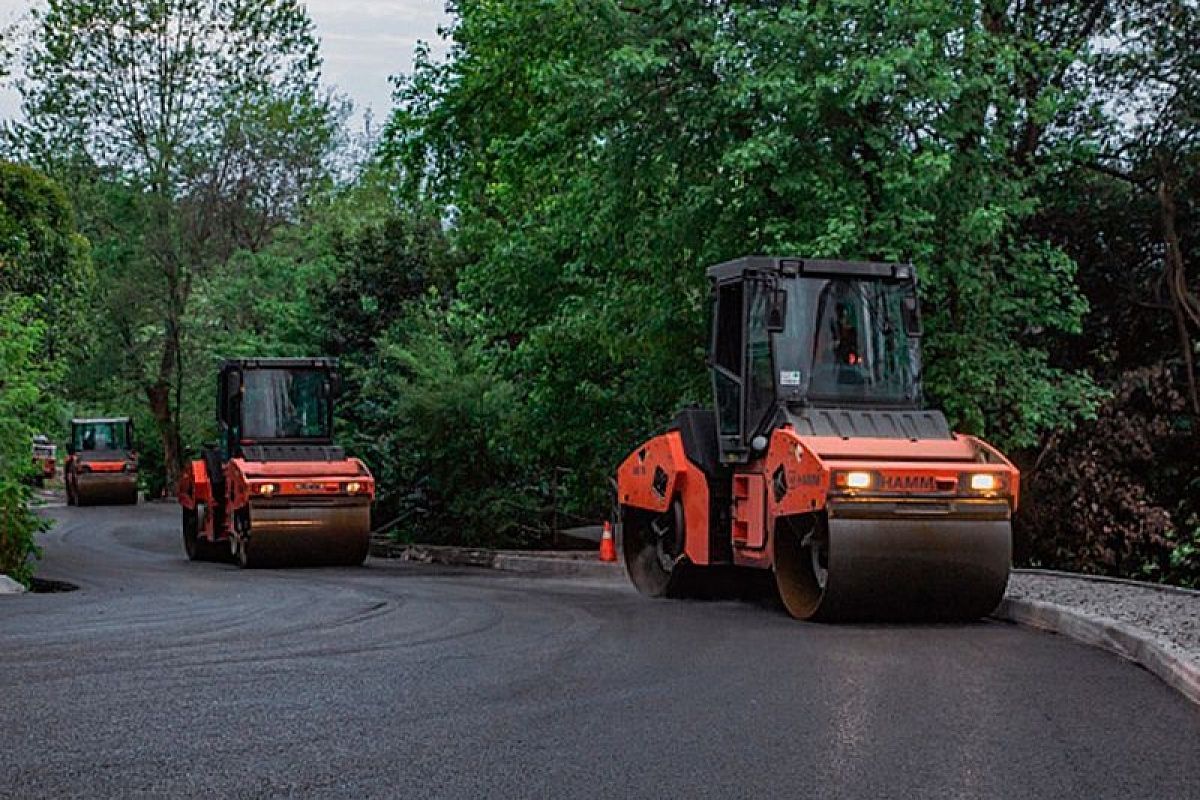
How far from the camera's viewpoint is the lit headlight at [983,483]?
12977mm

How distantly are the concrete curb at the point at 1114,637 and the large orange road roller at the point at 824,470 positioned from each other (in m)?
0.45

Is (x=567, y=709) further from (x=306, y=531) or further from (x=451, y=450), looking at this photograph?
(x=451, y=450)

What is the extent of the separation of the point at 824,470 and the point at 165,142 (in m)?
40.8

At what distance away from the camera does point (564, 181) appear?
2316cm

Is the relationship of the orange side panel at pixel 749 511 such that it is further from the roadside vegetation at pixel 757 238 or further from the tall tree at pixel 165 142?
the tall tree at pixel 165 142

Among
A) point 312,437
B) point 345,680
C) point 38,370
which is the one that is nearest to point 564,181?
point 312,437

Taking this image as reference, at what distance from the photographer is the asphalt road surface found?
7066 millimetres

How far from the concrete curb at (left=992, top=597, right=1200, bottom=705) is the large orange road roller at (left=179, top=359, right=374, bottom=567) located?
11184 mm

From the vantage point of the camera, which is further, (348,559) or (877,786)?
(348,559)

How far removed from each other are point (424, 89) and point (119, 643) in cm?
2161

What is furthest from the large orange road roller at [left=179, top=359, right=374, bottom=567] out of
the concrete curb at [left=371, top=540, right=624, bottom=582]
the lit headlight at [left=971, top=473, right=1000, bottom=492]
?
the lit headlight at [left=971, top=473, right=1000, bottom=492]

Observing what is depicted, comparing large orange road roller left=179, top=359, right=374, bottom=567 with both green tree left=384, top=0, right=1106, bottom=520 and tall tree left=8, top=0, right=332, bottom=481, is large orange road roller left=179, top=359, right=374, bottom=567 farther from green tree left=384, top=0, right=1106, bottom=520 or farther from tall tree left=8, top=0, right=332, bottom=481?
tall tree left=8, top=0, right=332, bottom=481

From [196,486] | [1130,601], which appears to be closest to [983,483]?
[1130,601]

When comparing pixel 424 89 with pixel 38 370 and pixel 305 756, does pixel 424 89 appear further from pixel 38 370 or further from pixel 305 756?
pixel 305 756
